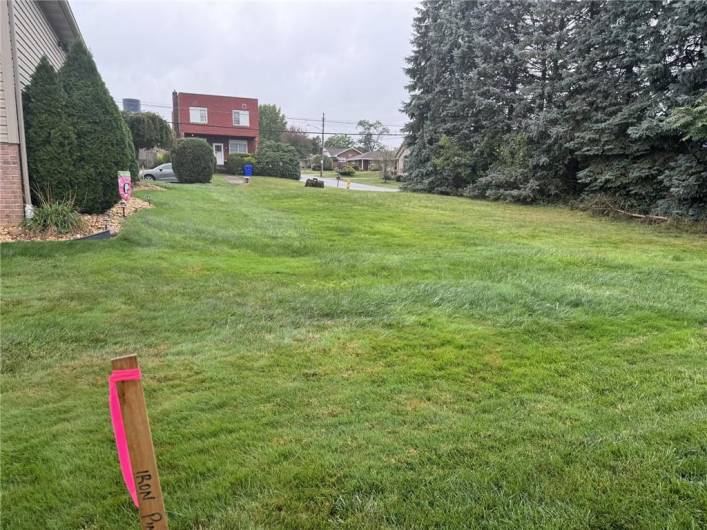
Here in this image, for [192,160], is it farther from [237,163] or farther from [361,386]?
[361,386]

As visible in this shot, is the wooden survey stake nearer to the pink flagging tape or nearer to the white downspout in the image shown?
the pink flagging tape

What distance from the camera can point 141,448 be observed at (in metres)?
1.60

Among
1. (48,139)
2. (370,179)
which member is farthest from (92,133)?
(370,179)

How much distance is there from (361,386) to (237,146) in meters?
36.7

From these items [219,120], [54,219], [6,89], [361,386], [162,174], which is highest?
[219,120]

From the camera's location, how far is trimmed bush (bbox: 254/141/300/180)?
101ft

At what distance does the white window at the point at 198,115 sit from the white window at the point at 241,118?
6.60 ft

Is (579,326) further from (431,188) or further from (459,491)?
(431,188)

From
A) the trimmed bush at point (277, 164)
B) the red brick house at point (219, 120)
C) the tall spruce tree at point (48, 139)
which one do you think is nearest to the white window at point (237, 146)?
the red brick house at point (219, 120)

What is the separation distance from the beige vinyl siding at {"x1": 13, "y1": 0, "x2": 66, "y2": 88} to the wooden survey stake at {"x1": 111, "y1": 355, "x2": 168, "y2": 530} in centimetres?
826

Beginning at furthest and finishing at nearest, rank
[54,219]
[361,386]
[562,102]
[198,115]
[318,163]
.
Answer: [318,163] < [198,115] < [562,102] < [54,219] < [361,386]

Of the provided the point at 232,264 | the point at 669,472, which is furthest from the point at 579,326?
the point at 232,264

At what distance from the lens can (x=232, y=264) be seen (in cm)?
673

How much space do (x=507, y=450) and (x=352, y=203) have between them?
1208 cm
